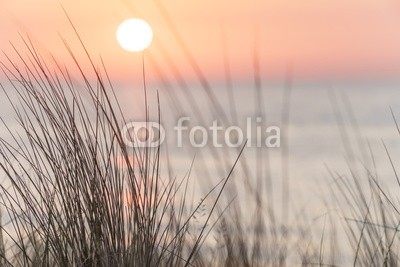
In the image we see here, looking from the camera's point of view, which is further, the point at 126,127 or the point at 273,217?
the point at 273,217

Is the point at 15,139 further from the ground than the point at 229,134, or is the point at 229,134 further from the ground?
the point at 229,134

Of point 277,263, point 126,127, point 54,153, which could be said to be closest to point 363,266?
point 277,263

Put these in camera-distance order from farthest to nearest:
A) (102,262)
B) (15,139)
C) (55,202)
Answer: (15,139), (55,202), (102,262)

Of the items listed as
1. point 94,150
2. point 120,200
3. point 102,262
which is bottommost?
point 102,262

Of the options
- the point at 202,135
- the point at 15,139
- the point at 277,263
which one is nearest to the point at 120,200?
the point at 15,139

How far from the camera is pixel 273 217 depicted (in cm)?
349

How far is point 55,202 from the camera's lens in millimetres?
2711

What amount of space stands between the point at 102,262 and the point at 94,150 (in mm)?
362

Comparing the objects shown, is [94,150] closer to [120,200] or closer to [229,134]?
[120,200]

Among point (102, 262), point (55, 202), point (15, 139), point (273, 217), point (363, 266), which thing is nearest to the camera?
point (102, 262)

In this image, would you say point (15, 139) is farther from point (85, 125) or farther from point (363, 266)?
point (363, 266)

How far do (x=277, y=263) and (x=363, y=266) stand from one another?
1.30ft

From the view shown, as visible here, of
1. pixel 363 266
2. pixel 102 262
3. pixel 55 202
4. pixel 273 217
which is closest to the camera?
pixel 102 262

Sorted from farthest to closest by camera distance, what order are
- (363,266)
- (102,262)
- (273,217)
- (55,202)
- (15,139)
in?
(273,217)
(363,266)
(15,139)
(55,202)
(102,262)
